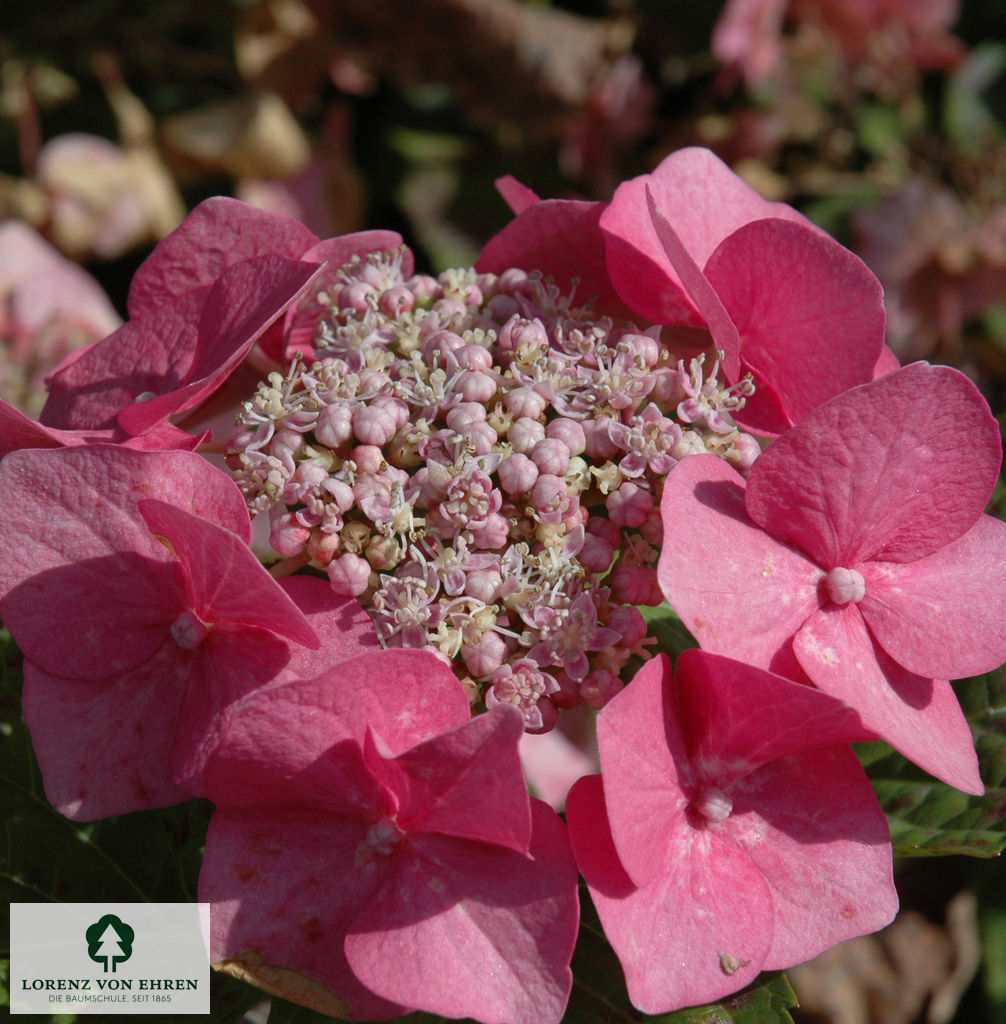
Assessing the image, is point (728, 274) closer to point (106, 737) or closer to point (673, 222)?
point (673, 222)

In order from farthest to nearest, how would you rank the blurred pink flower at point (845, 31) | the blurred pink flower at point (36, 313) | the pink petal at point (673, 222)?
the blurred pink flower at point (845, 31) → the blurred pink flower at point (36, 313) → the pink petal at point (673, 222)

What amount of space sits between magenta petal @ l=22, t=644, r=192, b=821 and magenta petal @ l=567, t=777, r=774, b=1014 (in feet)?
Answer: 0.90

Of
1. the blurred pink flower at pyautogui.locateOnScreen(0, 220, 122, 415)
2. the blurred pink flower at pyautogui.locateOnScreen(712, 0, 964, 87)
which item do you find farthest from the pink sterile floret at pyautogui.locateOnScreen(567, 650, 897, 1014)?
the blurred pink flower at pyautogui.locateOnScreen(712, 0, 964, 87)

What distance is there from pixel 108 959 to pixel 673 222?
77cm

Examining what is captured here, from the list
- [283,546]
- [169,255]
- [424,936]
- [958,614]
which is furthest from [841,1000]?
[169,255]

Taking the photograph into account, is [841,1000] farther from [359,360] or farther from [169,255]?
[169,255]

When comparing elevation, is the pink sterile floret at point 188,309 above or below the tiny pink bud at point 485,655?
above

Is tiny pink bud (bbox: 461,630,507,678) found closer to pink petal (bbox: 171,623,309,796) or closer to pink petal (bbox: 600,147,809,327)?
pink petal (bbox: 171,623,309,796)

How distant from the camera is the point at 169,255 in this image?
2.99 ft

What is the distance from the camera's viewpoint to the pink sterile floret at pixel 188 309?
32.8 inches

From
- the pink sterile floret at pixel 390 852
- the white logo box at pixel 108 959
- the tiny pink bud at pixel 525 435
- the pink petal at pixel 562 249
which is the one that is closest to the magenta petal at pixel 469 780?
the pink sterile floret at pixel 390 852

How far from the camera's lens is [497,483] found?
74 cm

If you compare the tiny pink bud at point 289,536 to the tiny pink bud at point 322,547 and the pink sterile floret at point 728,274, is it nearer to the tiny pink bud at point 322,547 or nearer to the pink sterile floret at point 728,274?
the tiny pink bud at point 322,547

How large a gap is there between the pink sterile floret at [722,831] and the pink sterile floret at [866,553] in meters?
0.05
